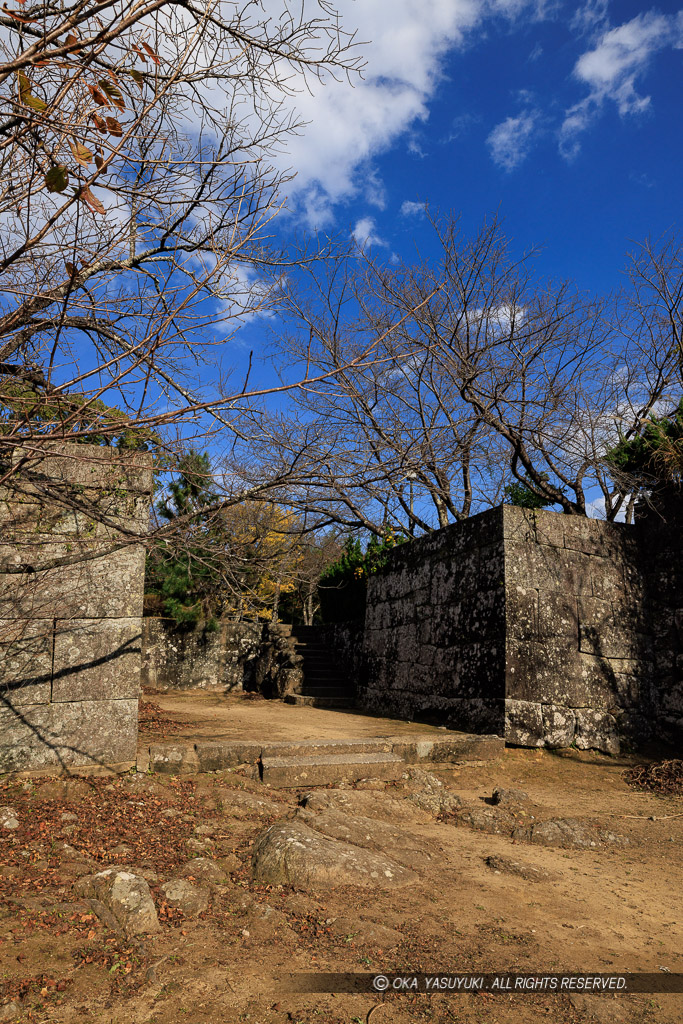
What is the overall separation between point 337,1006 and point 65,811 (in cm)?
226

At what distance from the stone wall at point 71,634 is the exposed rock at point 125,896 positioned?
1.52m

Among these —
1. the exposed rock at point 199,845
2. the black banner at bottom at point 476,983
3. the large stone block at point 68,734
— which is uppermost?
the large stone block at point 68,734

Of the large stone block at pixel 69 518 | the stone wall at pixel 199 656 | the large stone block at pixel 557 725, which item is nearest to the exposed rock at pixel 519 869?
the large stone block at pixel 557 725

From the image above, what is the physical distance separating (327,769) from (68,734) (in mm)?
1937

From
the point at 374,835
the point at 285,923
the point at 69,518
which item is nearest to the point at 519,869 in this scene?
the point at 374,835

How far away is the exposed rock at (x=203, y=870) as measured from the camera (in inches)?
119

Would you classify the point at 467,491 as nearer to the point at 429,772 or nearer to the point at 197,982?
the point at 429,772

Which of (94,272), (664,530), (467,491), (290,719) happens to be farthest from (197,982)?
(467,491)

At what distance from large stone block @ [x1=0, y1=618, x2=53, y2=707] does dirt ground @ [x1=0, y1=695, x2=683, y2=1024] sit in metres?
0.54

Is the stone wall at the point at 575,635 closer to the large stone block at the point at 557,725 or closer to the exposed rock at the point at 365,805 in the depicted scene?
the large stone block at the point at 557,725

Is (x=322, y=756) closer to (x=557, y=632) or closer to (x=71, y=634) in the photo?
(x=71, y=634)

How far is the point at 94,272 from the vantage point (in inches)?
114

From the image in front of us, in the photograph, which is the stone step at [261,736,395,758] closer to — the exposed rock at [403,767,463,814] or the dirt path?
the exposed rock at [403,767,463,814]

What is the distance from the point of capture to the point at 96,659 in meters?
4.37
